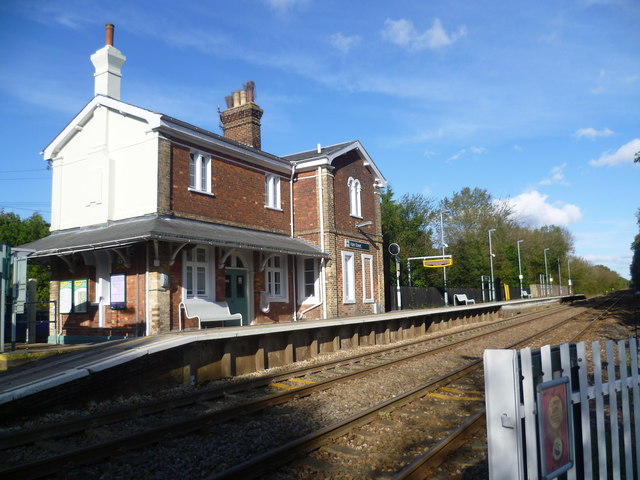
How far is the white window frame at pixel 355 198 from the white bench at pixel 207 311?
8159mm

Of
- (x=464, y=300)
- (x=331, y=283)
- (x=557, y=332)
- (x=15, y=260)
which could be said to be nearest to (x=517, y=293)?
(x=464, y=300)

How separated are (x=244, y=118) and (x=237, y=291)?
299 inches

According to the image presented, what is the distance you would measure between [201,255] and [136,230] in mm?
2487

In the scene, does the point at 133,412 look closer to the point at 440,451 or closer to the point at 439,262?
the point at 440,451

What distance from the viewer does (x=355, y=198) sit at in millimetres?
21875

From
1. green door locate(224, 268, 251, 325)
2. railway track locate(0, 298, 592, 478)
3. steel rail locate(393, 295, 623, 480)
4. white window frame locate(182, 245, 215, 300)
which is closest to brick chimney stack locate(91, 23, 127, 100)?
white window frame locate(182, 245, 215, 300)

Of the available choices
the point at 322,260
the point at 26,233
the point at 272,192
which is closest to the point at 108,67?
the point at 272,192

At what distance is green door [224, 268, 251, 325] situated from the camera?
16.1 metres

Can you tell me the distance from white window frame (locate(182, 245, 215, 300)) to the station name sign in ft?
21.9

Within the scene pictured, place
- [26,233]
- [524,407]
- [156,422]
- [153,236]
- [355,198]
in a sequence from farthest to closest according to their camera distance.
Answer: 1. [26,233]
2. [355,198]
3. [153,236]
4. [156,422]
5. [524,407]

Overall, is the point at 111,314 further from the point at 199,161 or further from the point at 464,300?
the point at 464,300

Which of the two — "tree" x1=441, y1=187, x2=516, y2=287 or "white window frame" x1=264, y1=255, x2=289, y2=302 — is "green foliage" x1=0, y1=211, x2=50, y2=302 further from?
"tree" x1=441, y1=187, x2=516, y2=287

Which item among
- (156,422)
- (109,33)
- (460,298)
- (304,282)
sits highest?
Answer: (109,33)

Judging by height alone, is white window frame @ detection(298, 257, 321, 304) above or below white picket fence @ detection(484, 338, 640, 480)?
above
